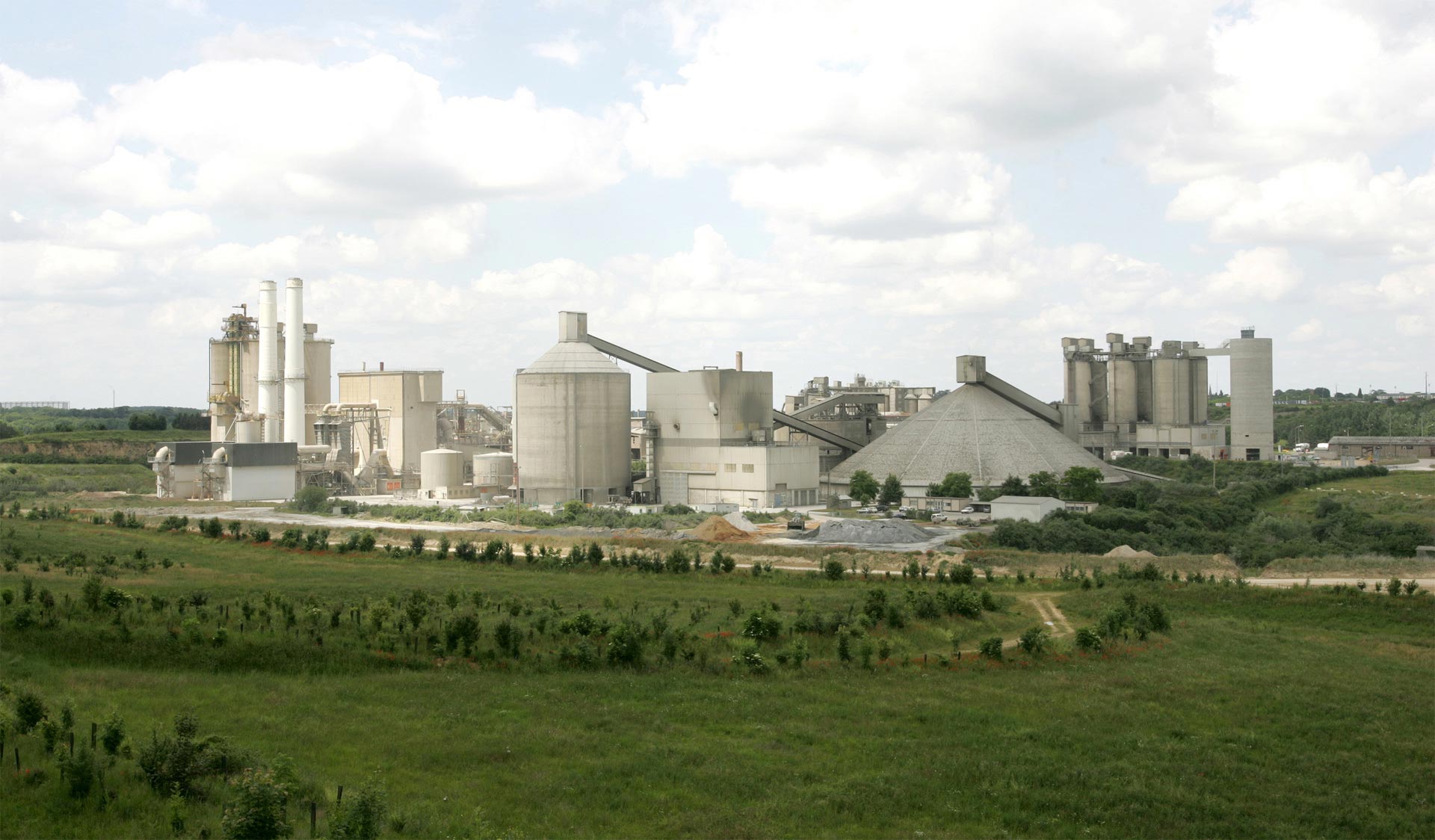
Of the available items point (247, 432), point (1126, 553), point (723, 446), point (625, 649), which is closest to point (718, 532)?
point (1126, 553)

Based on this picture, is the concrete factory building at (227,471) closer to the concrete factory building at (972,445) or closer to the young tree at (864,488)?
the concrete factory building at (972,445)

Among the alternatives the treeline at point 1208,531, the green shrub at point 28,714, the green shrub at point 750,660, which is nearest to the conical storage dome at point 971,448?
the treeline at point 1208,531

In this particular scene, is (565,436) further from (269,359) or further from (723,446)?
(269,359)

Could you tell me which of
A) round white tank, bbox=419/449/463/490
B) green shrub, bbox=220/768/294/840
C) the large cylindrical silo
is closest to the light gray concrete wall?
round white tank, bbox=419/449/463/490

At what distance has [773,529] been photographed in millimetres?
71500

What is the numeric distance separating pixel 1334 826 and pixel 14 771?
69.4ft

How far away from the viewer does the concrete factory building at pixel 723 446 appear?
8638cm

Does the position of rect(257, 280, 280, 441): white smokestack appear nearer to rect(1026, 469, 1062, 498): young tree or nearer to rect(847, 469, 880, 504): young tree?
rect(847, 469, 880, 504): young tree

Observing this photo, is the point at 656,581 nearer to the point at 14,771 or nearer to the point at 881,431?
the point at 14,771

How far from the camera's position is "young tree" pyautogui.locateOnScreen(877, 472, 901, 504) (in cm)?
8812

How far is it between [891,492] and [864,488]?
2144mm

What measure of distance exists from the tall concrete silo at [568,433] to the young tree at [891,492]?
20881 mm

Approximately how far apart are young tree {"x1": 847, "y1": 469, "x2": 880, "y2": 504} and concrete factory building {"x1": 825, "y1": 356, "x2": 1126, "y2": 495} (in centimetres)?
376

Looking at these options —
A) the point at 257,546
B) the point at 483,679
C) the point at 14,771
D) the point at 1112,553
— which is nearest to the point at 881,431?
the point at 1112,553
